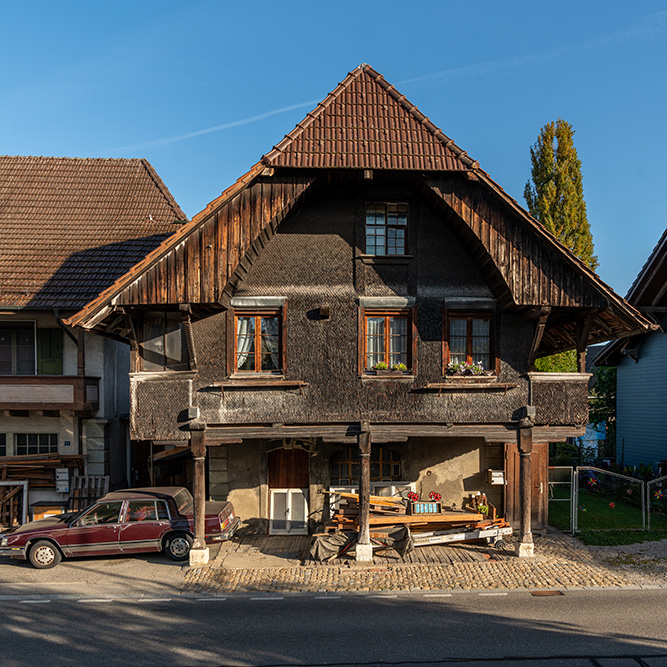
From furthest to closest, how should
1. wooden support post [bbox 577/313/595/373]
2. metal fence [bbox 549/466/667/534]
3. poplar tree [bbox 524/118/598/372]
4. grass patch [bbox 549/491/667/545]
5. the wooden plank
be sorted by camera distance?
poplar tree [bbox 524/118/598/372]
metal fence [bbox 549/466/667/534]
grass patch [bbox 549/491/667/545]
the wooden plank
wooden support post [bbox 577/313/595/373]

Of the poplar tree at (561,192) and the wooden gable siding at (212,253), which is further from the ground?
the poplar tree at (561,192)

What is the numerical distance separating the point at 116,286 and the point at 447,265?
7.84 m

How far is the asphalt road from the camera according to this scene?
892 centimetres

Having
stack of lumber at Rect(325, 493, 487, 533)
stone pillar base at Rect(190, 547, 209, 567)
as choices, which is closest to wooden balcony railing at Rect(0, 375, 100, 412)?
stone pillar base at Rect(190, 547, 209, 567)

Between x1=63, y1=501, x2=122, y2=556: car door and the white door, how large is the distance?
445cm

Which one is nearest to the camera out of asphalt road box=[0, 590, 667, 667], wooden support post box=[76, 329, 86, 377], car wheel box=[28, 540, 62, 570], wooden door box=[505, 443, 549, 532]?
asphalt road box=[0, 590, 667, 667]

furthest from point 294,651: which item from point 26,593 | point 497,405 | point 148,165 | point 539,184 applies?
point 539,184

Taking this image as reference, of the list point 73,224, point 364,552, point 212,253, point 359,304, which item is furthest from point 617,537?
point 73,224

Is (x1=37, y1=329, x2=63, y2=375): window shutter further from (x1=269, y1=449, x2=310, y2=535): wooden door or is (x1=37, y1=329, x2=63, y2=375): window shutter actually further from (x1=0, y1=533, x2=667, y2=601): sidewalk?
(x1=269, y1=449, x2=310, y2=535): wooden door

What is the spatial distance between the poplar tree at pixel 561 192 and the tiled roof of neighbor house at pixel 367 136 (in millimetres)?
15605

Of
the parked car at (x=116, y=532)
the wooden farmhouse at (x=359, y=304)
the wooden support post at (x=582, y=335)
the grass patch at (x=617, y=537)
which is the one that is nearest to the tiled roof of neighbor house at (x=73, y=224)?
the wooden farmhouse at (x=359, y=304)

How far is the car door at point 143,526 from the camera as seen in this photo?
14.1 meters

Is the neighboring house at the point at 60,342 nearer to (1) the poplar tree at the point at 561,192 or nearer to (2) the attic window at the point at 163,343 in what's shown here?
(2) the attic window at the point at 163,343

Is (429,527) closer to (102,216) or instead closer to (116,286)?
(116,286)
